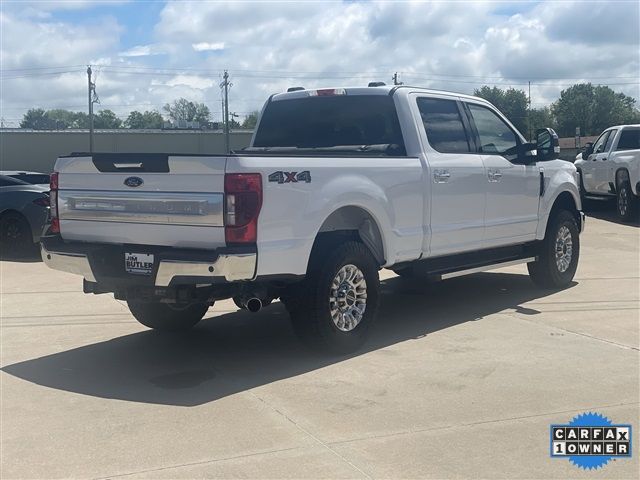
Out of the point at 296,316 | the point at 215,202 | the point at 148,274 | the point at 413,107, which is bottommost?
the point at 296,316

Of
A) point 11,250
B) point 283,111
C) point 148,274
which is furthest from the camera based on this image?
point 11,250

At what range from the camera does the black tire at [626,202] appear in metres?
15.9

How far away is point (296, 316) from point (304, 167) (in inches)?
47.3

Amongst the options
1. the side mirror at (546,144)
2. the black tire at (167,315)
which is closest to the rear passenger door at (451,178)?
the side mirror at (546,144)

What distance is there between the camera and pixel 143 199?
Answer: 5.59m

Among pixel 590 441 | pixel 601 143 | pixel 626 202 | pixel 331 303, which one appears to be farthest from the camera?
pixel 601 143

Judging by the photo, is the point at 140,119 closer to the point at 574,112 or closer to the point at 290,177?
the point at 574,112

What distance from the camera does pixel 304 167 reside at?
5.62 meters

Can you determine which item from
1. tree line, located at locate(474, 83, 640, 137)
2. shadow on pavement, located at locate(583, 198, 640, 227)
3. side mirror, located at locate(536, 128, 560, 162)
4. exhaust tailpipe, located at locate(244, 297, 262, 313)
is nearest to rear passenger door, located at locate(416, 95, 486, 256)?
side mirror, located at locate(536, 128, 560, 162)

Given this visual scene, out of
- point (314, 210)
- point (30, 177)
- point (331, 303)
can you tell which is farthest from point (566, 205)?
point (30, 177)

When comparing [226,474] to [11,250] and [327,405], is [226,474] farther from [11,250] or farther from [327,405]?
[11,250]

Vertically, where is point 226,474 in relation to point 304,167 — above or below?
below

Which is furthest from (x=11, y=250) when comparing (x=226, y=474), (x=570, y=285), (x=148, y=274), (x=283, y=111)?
(x=226, y=474)

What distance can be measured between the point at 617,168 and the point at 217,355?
40.6 feet
